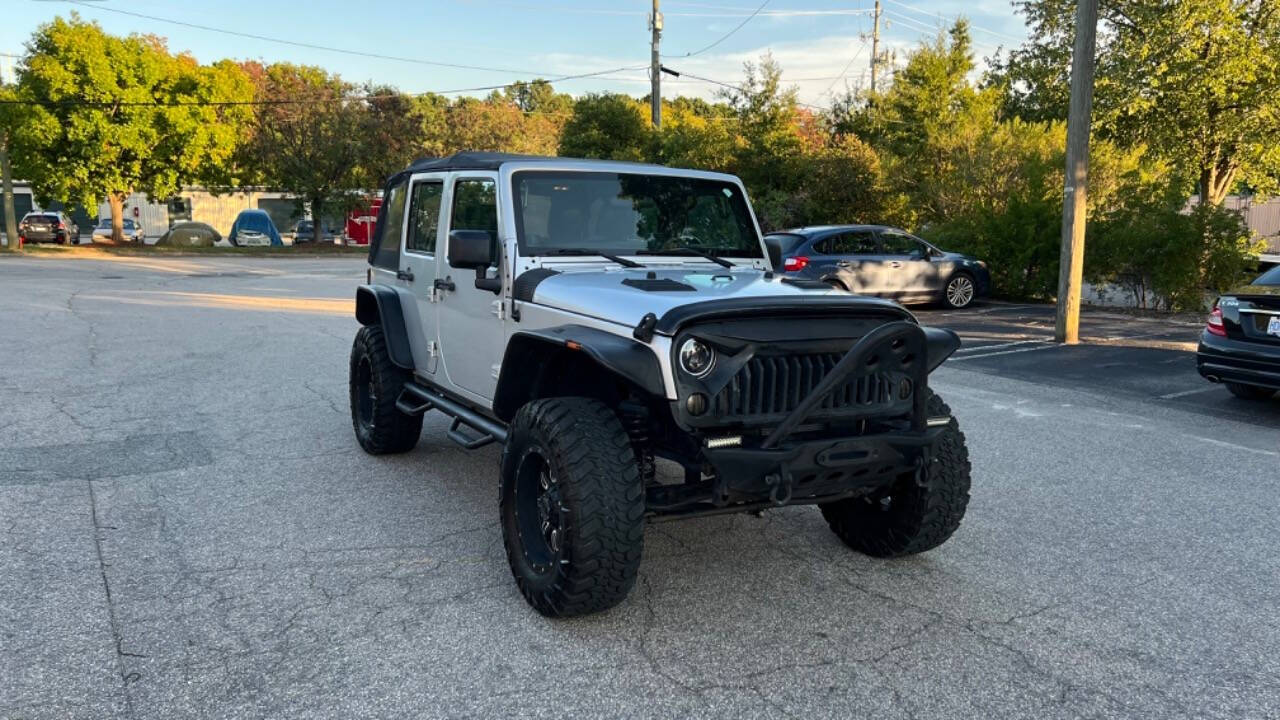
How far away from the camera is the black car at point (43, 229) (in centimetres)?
3825

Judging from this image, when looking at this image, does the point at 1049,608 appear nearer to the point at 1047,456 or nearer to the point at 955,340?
the point at 955,340

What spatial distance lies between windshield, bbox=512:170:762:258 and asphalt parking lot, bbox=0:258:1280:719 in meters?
1.52

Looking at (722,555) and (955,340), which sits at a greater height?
(955,340)

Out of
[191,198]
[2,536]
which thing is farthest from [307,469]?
[191,198]

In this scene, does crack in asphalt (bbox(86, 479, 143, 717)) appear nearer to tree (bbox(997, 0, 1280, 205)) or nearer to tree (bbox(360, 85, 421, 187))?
tree (bbox(997, 0, 1280, 205))

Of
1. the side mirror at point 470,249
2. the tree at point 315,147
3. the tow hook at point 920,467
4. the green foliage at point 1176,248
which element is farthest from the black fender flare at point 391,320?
the tree at point 315,147

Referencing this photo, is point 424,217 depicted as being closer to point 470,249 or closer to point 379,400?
point 379,400

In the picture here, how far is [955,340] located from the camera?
13.1 ft

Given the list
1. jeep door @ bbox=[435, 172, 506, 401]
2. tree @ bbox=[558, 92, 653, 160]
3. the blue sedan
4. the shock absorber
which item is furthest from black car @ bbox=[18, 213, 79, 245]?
the shock absorber

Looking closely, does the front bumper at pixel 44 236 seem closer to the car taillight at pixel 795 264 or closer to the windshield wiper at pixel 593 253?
the car taillight at pixel 795 264

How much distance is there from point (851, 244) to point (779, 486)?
12.3 m

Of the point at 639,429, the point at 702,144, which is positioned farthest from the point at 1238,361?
the point at 702,144

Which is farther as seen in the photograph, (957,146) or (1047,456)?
(957,146)

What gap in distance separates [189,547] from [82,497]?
1279 millimetres
